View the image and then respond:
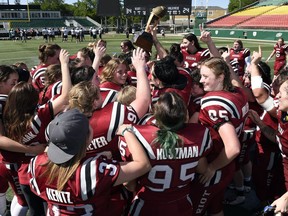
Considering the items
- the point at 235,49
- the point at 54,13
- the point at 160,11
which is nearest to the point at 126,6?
the point at 235,49

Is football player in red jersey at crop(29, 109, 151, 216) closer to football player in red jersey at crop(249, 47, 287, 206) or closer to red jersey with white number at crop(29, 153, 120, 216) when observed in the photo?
red jersey with white number at crop(29, 153, 120, 216)

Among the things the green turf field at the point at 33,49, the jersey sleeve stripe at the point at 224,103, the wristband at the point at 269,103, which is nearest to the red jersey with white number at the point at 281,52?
the green turf field at the point at 33,49

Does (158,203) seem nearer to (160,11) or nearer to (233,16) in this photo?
(160,11)

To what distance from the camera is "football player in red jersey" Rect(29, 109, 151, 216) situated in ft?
6.55

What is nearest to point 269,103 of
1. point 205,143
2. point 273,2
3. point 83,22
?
point 205,143

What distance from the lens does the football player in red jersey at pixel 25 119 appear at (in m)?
2.90

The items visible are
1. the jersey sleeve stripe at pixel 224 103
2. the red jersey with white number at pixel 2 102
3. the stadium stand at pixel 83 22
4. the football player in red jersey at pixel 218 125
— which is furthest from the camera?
the stadium stand at pixel 83 22

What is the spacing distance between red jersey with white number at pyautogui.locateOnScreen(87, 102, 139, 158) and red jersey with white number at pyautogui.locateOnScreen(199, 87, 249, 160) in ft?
2.16

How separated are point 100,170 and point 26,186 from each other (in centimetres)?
136

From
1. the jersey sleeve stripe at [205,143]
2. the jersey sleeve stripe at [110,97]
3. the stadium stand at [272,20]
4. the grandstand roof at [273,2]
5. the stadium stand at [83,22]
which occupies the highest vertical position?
the grandstand roof at [273,2]

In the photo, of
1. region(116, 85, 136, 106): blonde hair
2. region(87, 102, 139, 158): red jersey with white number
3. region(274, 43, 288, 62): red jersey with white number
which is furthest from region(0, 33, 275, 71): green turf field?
region(87, 102, 139, 158): red jersey with white number

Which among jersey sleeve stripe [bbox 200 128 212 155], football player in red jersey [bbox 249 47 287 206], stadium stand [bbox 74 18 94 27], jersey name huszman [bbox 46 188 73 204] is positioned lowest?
Result: football player in red jersey [bbox 249 47 287 206]

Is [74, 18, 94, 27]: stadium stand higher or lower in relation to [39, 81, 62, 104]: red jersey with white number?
higher

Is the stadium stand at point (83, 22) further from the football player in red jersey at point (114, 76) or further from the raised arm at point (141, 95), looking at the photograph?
the raised arm at point (141, 95)
